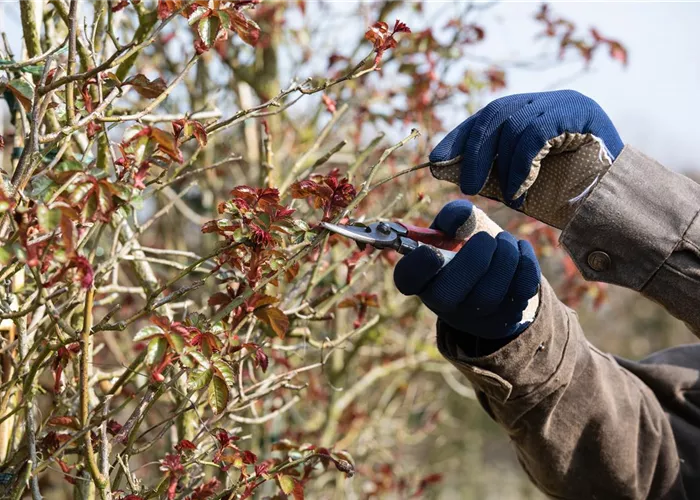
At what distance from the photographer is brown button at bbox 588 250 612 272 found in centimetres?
177

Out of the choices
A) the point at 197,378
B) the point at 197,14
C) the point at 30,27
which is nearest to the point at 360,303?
the point at 197,378

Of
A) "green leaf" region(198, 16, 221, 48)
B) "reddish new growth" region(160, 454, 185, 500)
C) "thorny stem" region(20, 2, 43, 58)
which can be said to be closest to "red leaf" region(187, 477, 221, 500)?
"reddish new growth" region(160, 454, 185, 500)

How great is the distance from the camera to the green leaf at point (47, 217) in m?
1.08

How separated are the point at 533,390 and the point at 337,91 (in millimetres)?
2006

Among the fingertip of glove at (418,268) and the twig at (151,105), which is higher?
the twig at (151,105)

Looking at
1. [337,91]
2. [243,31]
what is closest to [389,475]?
[337,91]

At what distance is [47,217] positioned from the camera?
1.09 m

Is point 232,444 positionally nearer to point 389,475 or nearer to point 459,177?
point 459,177

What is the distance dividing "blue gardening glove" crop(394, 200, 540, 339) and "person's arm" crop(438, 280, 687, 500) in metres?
0.17

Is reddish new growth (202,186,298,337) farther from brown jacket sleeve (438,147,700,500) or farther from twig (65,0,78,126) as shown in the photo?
brown jacket sleeve (438,147,700,500)

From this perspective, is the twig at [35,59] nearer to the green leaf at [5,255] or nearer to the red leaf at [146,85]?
the red leaf at [146,85]

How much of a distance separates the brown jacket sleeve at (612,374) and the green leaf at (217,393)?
649mm

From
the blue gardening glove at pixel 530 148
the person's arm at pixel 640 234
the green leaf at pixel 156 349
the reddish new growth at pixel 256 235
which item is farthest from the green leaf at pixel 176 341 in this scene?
the person's arm at pixel 640 234

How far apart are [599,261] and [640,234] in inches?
4.4
